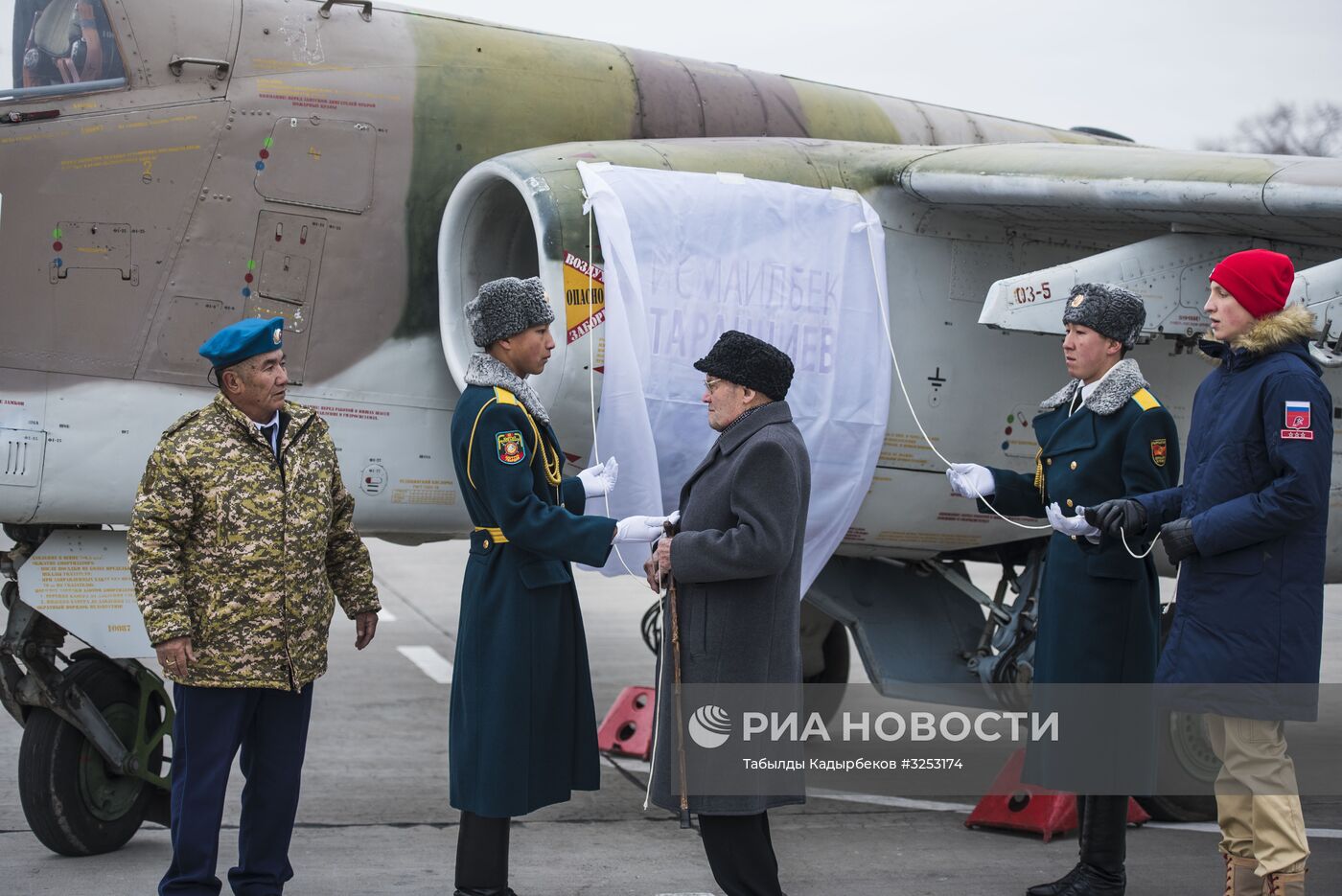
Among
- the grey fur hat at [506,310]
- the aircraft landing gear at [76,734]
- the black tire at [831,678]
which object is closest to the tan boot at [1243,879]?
the grey fur hat at [506,310]

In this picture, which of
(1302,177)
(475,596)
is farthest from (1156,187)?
(475,596)

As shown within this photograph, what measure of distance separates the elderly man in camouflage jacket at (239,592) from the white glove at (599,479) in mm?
803

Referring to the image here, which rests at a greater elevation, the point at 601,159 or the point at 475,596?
the point at 601,159

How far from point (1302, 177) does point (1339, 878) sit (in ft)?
→ 7.62

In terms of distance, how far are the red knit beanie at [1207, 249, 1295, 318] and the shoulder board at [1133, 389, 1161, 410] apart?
569 millimetres

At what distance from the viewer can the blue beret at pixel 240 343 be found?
3.87 metres

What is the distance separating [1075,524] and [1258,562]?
0.61 metres

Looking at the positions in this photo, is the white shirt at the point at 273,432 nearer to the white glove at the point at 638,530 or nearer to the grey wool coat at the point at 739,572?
the white glove at the point at 638,530

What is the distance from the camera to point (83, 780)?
4855 mm

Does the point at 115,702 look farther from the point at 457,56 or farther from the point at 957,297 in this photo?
the point at 957,297

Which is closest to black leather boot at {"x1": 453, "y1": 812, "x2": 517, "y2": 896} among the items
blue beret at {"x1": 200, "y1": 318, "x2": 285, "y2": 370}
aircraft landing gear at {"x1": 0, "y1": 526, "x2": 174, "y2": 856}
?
blue beret at {"x1": 200, "y1": 318, "x2": 285, "y2": 370}

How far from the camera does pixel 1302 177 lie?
4.87 meters

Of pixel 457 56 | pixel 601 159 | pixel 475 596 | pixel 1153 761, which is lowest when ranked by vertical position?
pixel 1153 761

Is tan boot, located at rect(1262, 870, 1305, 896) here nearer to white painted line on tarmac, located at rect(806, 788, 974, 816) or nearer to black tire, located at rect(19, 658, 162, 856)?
white painted line on tarmac, located at rect(806, 788, 974, 816)
